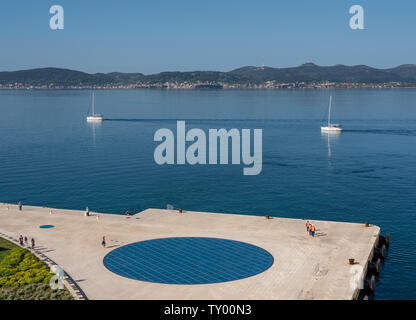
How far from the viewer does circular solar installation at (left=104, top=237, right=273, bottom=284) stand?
4538 cm

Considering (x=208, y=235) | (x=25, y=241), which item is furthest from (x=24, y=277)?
(x=208, y=235)

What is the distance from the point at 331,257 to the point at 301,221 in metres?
12.8

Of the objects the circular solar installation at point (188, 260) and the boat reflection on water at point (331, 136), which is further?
the boat reflection on water at point (331, 136)

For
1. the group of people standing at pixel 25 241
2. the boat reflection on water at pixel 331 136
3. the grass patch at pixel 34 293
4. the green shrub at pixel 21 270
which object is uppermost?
the boat reflection on water at pixel 331 136

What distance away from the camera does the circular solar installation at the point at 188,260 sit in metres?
45.4

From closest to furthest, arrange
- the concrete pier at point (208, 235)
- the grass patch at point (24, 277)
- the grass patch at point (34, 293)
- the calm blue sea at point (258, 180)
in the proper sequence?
the grass patch at point (34, 293) → the grass patch at point (24, 277) → the concrete pier at point (208, 235) → the calm blue sea at point (258, 180)

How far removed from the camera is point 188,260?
49.4 meters

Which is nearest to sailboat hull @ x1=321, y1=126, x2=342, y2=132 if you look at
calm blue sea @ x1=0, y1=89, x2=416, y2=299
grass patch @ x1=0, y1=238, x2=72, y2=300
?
calm blue sea @ x1=0, y1=89, x2=416, y2=299

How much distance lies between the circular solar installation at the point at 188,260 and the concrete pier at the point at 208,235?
43.1 inches

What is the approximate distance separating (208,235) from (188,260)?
8.52 metres

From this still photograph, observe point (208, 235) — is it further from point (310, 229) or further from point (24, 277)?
point (24, 277)

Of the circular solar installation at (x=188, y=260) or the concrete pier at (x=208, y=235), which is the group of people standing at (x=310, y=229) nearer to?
the concrete pier at (x=208, y=235)

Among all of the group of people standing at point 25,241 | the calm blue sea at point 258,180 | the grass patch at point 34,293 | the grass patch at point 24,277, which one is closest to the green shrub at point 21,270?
the grass patch at point 24,277

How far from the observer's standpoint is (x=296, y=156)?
11900 centimetres
